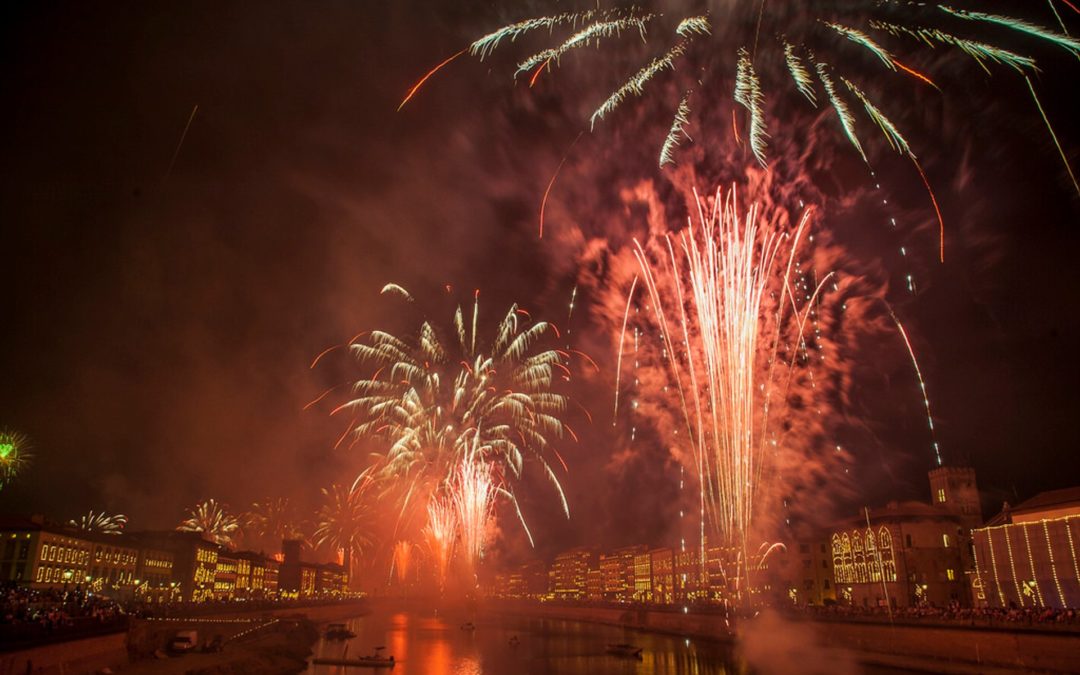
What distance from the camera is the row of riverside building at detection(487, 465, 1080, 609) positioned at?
55.1m

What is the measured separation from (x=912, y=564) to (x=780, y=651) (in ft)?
140

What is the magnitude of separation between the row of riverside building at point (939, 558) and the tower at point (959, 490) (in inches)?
5.3

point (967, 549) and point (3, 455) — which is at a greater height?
point (3, 455)

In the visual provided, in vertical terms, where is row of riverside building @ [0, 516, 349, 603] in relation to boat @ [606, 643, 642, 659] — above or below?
above

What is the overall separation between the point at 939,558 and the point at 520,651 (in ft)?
169

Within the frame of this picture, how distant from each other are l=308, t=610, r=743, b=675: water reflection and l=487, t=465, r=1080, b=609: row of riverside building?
6758 millimetres

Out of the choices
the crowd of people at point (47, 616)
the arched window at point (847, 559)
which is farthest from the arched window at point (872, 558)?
the crowd of people at point (47, 616)

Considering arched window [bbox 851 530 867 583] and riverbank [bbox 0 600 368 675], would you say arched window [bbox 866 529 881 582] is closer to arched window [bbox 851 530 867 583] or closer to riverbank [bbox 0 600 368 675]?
arched window [bbox 851 530 867 583]

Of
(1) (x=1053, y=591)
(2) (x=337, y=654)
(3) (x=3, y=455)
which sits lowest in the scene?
(2) (x=337, y=654)

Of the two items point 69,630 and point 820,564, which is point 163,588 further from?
point 820,564

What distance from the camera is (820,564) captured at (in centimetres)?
9744

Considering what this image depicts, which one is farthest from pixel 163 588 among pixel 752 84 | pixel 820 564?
pixel 752 84

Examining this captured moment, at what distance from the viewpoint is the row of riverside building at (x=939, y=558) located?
5506 centimetres

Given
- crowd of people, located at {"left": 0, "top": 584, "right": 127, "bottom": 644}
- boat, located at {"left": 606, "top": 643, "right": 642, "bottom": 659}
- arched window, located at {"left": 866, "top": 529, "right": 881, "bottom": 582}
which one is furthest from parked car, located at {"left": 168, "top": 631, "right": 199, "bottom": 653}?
arched window, located at {"left": 866, "top": 529, "right": 881, "bottom": 582}
